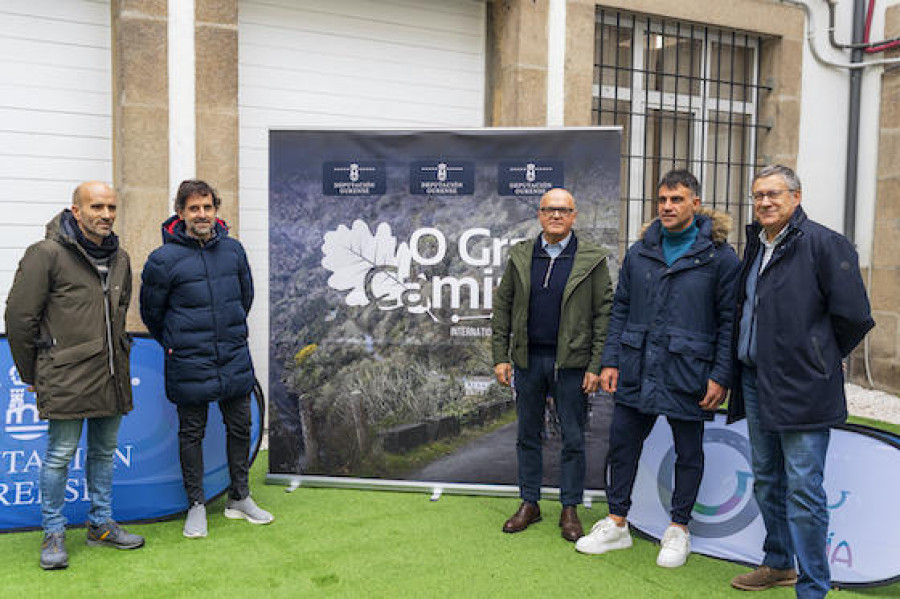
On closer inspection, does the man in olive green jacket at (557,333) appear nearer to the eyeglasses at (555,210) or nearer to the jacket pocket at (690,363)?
the eyeglasses at (555,210)

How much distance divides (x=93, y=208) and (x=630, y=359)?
7.92 feet

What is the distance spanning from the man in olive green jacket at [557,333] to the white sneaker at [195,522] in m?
1.47

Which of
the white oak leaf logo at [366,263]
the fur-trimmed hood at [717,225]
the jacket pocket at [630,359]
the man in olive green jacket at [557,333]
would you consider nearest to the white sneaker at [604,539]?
the man in olive green jacket at [557,333]

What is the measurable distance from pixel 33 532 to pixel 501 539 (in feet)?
7.35

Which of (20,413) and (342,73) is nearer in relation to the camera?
(20,413)

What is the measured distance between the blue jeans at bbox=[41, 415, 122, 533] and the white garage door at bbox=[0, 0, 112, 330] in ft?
6.15

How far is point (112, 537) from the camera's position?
12.0 ft

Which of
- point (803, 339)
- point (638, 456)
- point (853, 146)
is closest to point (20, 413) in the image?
point (638, 456)

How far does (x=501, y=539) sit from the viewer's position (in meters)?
3.86

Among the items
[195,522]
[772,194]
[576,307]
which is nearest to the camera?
[772,194]

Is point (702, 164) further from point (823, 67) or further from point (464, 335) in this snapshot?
point (464, 335)

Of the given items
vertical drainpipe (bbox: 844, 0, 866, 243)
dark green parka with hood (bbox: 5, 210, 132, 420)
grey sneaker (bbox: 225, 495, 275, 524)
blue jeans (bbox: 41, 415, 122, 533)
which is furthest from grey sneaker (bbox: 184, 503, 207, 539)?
vertical drainpipe (bbox: 844, 0, 866, 243)

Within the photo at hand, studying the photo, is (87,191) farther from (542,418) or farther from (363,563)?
(542,418)

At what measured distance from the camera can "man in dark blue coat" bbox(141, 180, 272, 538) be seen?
3791mm
